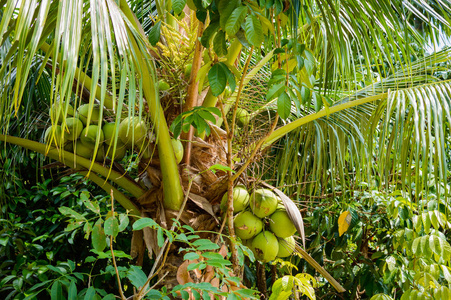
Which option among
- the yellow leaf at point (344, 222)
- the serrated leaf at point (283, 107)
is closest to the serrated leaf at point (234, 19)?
the serrated leaf at point (283, 107)

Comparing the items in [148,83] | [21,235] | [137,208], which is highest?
[148,83]

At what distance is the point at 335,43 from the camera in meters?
1.60

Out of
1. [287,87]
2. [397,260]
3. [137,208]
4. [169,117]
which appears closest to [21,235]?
[137,208]

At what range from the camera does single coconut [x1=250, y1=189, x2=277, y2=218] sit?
171 cm

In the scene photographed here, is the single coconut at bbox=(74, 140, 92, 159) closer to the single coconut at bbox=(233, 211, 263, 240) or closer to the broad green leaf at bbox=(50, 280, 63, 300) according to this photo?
the broad green leaf at bbox=(50, 280, 63, 300)

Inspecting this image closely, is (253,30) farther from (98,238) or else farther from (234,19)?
(98,238)

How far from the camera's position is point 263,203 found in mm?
1712

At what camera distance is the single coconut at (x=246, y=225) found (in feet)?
5.60

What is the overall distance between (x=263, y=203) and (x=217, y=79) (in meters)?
0.59

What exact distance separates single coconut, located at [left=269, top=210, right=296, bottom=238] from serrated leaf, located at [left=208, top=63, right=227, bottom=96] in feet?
2.12

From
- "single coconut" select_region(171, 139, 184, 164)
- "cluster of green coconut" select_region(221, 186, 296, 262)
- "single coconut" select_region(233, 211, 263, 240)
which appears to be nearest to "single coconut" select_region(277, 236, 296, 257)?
"cluster of green coconut" select_region(221, 186, 296, 262)

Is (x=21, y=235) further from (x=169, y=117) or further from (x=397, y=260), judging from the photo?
(x=397, y=260)

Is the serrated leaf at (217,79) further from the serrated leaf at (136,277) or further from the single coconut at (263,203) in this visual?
the serrated leaf at (136,277)

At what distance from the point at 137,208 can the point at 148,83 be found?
0.64m
